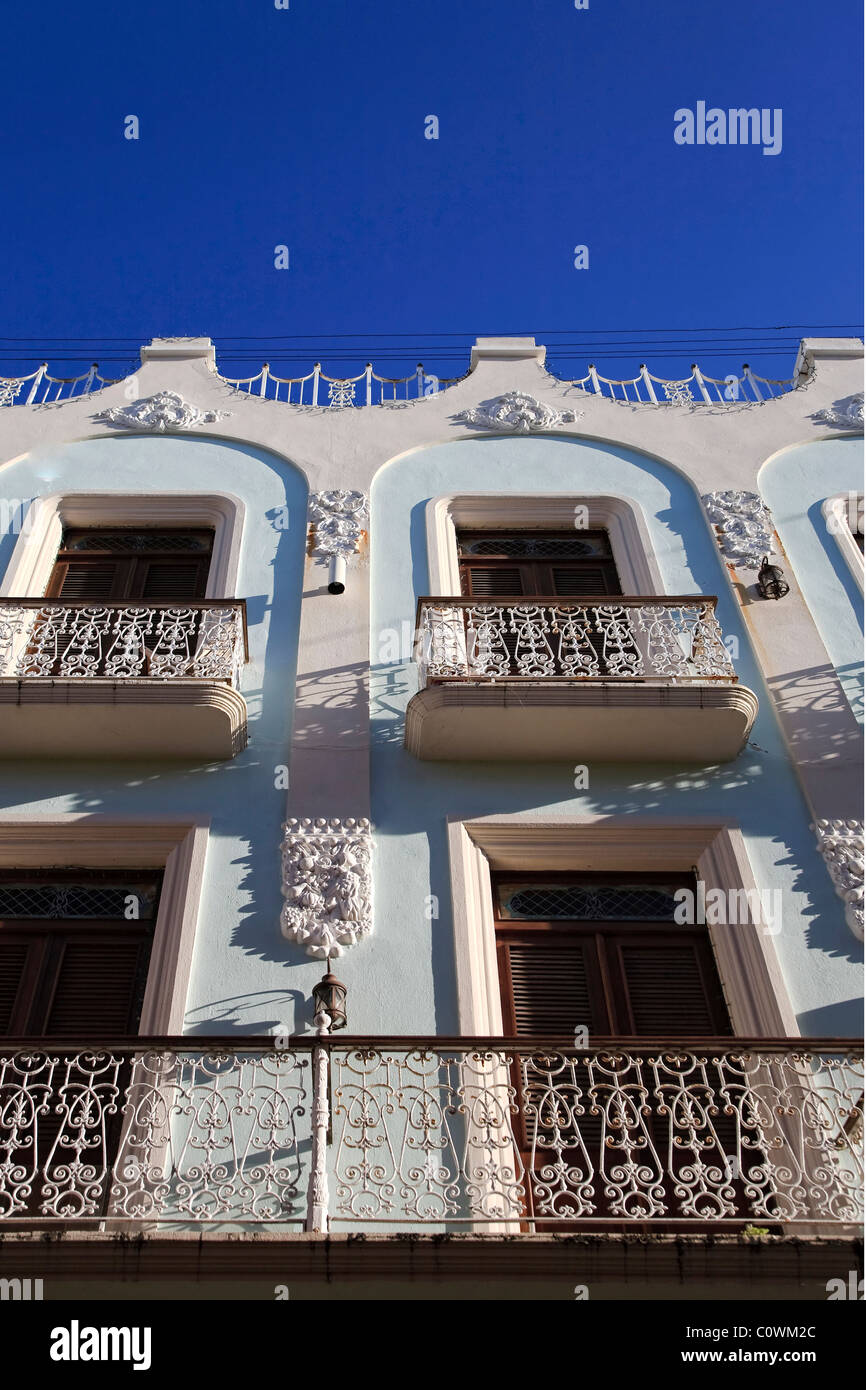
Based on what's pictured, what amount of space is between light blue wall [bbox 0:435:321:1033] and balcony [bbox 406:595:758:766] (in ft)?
4.07


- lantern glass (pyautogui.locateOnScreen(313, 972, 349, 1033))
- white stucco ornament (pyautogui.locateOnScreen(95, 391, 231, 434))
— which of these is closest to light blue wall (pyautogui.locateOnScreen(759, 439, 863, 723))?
lantern glass (pyautogui.locateOnScreen(313, 972, 349, 1033))

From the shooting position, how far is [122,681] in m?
8.82

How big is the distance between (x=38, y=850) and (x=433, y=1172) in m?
3.88

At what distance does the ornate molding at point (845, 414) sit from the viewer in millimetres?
12742

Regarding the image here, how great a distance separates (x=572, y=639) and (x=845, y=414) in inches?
209

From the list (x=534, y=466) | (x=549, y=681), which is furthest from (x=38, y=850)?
(x=534, y=466)

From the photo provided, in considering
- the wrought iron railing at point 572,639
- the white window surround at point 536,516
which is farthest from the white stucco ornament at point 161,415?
the wrought iron railing at point 572,639

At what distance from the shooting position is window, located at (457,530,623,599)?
1122cm

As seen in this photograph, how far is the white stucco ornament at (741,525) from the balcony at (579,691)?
1.33 m

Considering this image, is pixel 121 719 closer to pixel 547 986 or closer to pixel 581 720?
pixel 581 720

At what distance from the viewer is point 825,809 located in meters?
8.67

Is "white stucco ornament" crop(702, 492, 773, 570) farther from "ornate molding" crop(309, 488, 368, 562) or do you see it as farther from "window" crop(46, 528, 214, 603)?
"window" crop(46, 528, 214, 603)

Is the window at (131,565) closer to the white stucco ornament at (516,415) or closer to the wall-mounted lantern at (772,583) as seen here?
the white stucco ornament at (516,415)
